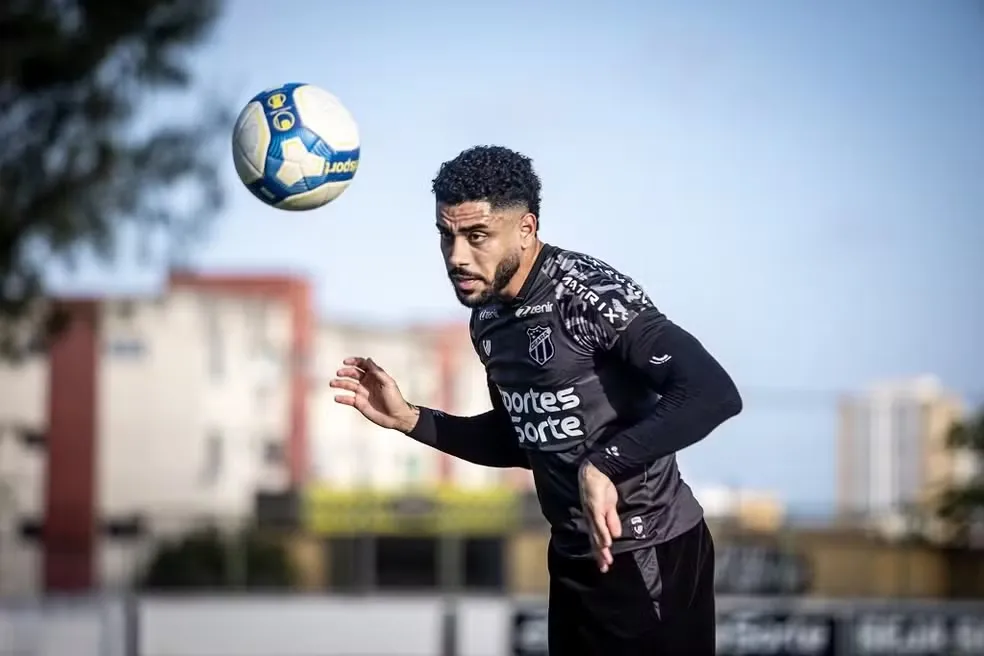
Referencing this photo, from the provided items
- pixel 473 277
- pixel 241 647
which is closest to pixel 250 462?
pixel 241 647

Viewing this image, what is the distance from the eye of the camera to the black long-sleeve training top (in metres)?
4.10

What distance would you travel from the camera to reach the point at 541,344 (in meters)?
4.43

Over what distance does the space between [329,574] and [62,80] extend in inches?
322

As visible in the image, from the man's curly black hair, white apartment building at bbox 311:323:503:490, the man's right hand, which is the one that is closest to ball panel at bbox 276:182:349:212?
the man's right hand

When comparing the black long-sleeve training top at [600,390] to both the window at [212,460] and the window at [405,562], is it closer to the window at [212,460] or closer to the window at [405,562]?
the window at [405,562]

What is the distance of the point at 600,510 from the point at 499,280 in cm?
81

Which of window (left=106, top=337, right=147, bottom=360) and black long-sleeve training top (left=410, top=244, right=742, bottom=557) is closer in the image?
black long-sleeve training top (left=410, top=244, right=742, bottom=557)

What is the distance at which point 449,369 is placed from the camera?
114ft

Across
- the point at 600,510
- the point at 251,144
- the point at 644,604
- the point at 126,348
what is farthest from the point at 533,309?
the point at 126,348

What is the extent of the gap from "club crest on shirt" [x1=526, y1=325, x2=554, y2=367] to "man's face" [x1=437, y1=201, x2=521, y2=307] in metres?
0.16

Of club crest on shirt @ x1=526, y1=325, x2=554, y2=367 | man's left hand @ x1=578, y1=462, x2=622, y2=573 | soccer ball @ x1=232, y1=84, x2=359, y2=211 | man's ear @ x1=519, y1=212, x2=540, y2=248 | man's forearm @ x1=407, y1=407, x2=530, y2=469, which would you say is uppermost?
soccer ball @ x1=232, y1=84, x2=359, y2=211

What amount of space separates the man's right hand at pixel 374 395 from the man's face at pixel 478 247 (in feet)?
1.85

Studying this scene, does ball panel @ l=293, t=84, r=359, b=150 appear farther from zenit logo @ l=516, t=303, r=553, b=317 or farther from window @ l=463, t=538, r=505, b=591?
window @ l=463, t=538, r=505, b=591

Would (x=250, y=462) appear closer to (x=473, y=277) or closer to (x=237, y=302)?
(x=237, y=302)
